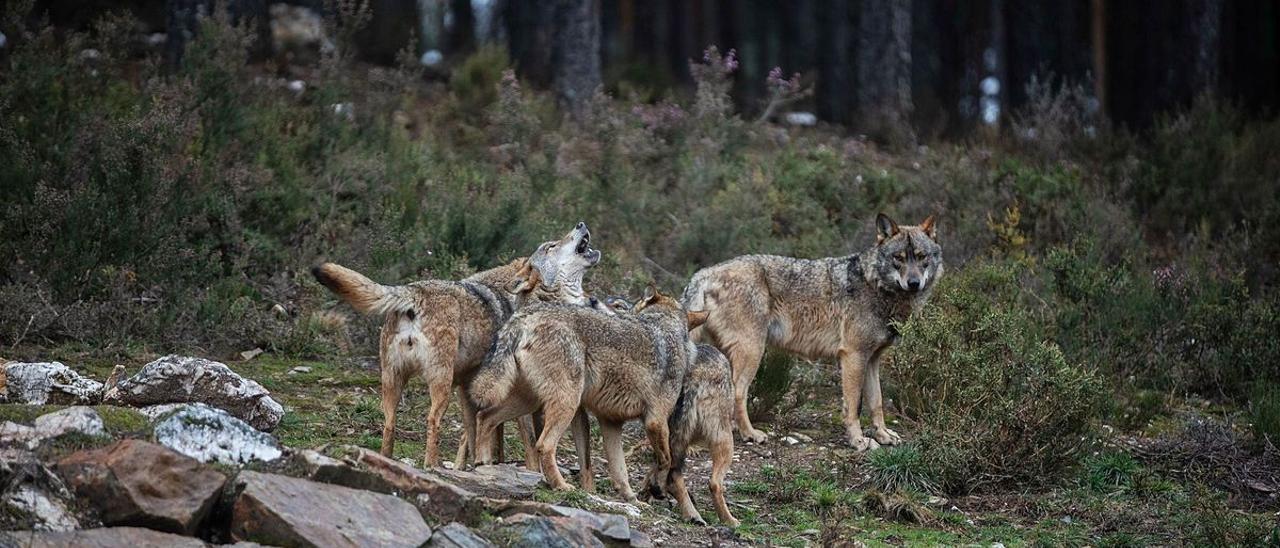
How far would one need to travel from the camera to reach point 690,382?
28.1ft

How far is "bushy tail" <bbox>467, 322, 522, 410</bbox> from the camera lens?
806cm

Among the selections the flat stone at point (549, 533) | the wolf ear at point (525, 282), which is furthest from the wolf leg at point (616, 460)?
the flat stone at point (549, 533)

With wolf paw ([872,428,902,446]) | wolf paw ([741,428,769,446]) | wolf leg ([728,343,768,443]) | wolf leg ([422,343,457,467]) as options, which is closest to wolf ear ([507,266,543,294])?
wolf leg ([422,343,457,467])

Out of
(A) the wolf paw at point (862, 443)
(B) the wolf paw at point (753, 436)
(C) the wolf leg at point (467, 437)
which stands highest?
(C) the wolf leg at point (467, 437)

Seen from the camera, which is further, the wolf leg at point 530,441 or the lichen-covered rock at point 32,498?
the wolf leg at point 530,441

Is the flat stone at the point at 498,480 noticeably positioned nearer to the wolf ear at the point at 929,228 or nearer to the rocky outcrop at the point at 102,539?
the rocky outcrop at the point at 102,539

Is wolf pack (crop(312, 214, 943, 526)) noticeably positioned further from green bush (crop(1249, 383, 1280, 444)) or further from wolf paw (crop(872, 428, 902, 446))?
green bush (crop(1249, 383, 1280, 444))

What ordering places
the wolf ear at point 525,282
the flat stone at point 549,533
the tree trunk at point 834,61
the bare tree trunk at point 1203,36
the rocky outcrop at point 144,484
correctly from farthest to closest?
the tree trunk at point 834,61 → the bare tree trunk at point 1203,36 → the wolf ear at point 525,282 → the flat stone at point 549,533 → the rocky outcrop at point 144,484

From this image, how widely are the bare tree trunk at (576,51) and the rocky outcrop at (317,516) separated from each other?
13828 millimetres

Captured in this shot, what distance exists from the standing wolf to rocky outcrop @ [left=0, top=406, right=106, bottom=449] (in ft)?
18.2

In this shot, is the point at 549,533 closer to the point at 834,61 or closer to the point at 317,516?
the point at 317,516

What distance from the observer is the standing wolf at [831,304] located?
11.4 m

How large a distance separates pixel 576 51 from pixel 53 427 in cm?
1400

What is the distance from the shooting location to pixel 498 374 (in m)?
8.08
